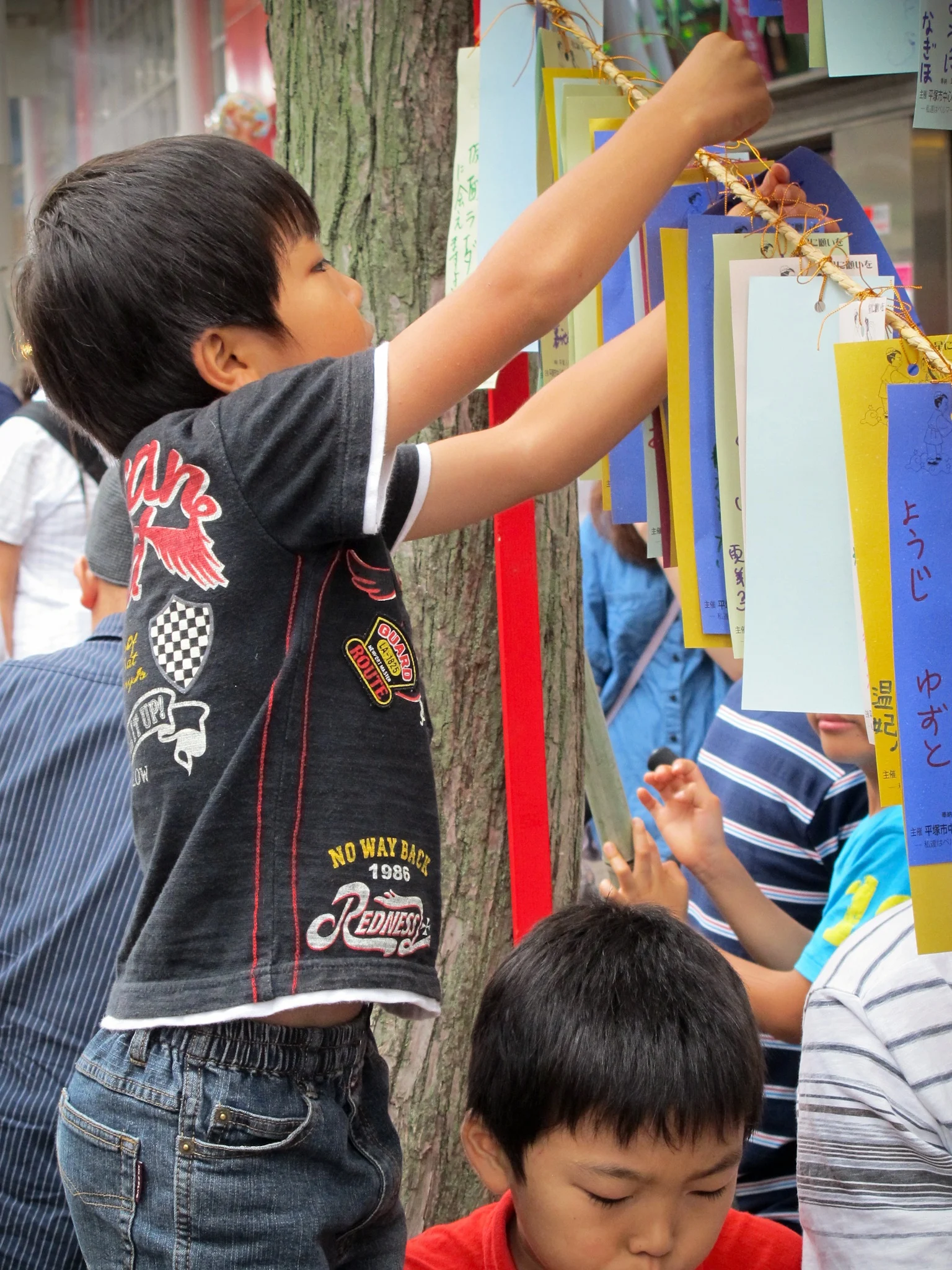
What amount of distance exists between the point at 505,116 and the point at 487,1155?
3.52 feet

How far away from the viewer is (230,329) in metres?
1.19

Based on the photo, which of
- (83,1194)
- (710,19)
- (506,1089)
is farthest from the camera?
(710,19)

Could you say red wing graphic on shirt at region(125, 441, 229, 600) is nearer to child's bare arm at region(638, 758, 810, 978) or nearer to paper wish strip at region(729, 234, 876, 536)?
paper wish strip at region(729, 234, 876, 536)

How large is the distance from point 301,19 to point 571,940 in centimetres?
130

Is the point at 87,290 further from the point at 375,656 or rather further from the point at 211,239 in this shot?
the point at 375,656

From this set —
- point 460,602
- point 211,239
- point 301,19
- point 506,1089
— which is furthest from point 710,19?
point 506,1089

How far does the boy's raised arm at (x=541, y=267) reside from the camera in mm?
1069

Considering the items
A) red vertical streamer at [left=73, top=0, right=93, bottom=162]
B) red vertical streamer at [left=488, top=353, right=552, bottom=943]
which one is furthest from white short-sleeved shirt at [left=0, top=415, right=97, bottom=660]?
red vertical streamer at [left=73, top=0, right=93, bottom=162]

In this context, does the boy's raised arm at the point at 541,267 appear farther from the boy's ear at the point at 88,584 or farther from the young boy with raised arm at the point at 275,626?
the boy's ear at the point at 88,584

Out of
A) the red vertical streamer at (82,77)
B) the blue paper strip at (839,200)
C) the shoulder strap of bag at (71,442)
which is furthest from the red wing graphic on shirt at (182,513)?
the red vertical streamer at (82,77)

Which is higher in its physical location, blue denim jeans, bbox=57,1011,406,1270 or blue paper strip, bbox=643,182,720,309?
blue paper strip, bbox=643,182,720,309

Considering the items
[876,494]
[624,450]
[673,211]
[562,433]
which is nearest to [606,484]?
[624,450]

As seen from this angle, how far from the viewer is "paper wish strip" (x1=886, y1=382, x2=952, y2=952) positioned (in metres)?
0.98

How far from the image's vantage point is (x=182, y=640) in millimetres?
1135
